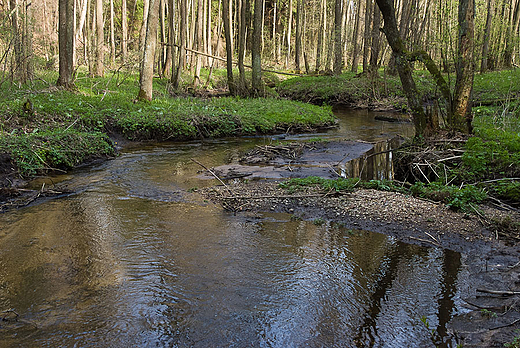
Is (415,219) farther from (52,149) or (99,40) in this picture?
(99,40)

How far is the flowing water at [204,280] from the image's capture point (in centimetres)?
358

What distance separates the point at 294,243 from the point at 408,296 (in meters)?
1.72

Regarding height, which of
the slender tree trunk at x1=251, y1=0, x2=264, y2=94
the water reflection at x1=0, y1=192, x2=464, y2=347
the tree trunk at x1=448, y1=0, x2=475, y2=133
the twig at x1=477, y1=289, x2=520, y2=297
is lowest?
the water reflection at x1=0, y1=192, x2=464, y2=347

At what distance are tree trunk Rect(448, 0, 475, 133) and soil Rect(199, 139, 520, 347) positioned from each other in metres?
Answer: 2.75

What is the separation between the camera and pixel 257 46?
59.4 ft

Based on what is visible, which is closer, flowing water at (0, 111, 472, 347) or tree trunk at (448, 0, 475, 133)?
flowing water at (0, 111, 472, 347)

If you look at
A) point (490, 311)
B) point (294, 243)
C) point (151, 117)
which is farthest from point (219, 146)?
point (490, 311)

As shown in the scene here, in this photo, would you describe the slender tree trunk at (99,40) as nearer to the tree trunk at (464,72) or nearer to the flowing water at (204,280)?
the flowing water at (204,280)

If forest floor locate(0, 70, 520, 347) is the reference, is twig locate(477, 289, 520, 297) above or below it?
below

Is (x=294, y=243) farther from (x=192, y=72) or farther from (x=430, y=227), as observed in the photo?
(x=192, y=72)

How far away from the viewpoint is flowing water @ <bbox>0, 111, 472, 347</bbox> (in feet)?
11.7

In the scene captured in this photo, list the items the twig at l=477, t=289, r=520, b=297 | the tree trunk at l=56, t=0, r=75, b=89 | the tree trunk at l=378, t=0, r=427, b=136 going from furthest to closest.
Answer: the tree trunk at l=56, t=0, r=75, b=89, the tree trunk at l=378, t=0, r=427, b=136, the twig at l=477, t=289, r=520, b=297

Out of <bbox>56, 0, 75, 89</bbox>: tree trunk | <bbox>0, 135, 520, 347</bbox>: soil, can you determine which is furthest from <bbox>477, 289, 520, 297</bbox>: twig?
<bbox>56, 0, 75, 89</bbox>: tree trunk

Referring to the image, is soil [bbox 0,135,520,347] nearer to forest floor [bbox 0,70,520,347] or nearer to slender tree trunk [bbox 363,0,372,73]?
forest floor [bbox 0,70,520,347]
